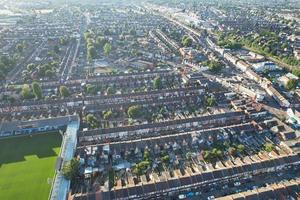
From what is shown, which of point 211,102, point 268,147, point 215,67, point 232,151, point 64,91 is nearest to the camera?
point 232,151

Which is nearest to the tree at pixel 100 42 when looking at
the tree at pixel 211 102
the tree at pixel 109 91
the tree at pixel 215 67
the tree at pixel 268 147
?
the tree at pixel 109 91

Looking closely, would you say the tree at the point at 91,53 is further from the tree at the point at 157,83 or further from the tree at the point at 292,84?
the tree at the point at 292,84

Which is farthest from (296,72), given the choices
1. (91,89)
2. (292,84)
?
(91,89)

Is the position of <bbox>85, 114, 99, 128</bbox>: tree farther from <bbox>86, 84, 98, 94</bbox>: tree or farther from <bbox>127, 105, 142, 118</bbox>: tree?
<bbox>86, 84, 98, 94</bbox>: tree

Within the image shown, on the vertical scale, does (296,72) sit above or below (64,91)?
above

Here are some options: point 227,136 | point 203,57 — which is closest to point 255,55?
point 203,57

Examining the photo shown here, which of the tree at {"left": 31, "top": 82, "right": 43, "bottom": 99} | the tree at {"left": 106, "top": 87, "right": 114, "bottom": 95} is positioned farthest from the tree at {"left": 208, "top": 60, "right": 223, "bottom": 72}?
the tree at {"left": 31, "top": 82, "right": 43, "bottom": 99}

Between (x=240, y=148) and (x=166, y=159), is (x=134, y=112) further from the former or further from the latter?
(x=240, y=148)
